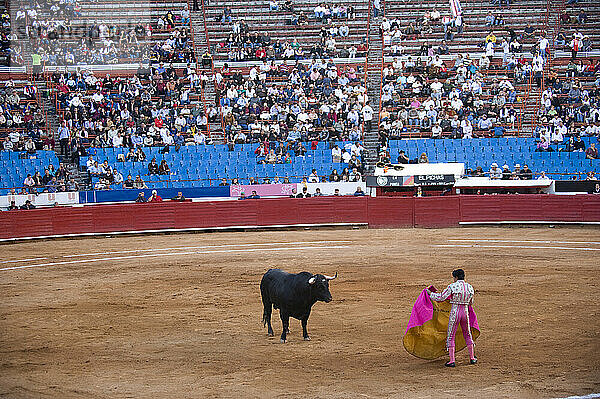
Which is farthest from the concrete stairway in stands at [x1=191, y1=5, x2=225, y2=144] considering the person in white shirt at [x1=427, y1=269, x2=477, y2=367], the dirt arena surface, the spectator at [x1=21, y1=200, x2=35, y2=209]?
the person in white shirt at [x1=427, y1=269, x2=477, y2=367]

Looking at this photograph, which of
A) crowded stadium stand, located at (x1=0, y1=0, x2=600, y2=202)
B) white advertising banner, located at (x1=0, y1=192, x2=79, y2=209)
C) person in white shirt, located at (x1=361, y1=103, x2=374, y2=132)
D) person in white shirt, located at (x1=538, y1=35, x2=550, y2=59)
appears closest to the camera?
white advertising banner, located at (x1=0, y1=192, x2=79, y2=209)

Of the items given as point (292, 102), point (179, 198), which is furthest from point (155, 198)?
point (292, 102)

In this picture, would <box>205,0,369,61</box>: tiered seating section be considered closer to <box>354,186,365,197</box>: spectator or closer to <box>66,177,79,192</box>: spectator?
<box>354,186,365,197</box>: spectator

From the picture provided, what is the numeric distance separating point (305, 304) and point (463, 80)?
2474cm

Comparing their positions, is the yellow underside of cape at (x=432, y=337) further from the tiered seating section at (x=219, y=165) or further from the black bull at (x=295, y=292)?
the tiered seating section at (x=219, y=165)

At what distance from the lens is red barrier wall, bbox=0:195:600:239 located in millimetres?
25344

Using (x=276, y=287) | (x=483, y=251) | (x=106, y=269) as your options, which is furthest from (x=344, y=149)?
(x=276, y=287)

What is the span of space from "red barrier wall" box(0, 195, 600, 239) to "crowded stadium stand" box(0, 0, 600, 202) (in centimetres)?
182

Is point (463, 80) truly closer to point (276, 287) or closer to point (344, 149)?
point (344, 149)

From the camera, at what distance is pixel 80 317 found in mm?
13383

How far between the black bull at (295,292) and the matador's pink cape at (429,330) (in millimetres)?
1187

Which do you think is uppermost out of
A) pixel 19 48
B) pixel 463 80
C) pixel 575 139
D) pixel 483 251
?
pixel 19 48

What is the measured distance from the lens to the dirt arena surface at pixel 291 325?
930 centimetres

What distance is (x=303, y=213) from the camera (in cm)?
2653
